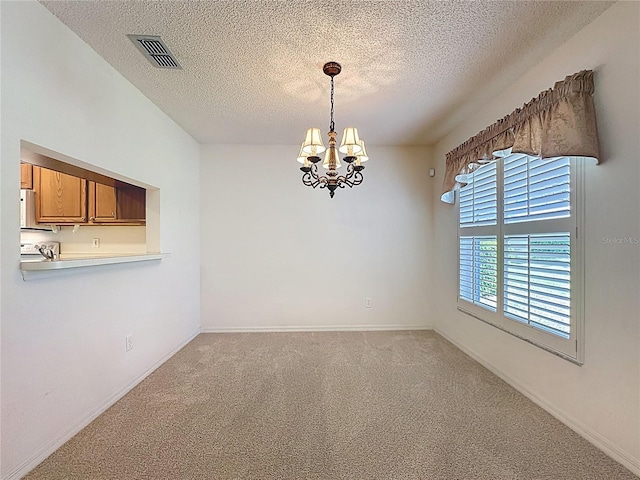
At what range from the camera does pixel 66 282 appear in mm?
2006

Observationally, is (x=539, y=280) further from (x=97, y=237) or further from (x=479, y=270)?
(x=97, y=237)

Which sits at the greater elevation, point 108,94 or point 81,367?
point 108,94

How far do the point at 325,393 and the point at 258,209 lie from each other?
103 inches

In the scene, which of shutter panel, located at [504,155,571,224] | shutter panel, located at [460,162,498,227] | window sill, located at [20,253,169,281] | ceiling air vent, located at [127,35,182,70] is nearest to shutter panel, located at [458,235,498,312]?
shutter panel, located at [460,162,498,227]

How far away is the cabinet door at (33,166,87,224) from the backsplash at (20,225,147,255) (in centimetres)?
27

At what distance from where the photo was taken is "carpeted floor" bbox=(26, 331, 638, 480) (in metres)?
1.74

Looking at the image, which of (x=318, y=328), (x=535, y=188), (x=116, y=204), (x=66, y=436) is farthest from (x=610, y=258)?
(x=116, y=204)

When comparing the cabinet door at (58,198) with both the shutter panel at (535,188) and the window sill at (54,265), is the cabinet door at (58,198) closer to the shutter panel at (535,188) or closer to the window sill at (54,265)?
the window sill at (54,265)

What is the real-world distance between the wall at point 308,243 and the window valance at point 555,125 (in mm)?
1801

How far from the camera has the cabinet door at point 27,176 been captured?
3.35 metres

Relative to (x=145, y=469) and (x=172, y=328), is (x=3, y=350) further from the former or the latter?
(x=172, y=328)

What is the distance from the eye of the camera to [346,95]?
2.85 meters

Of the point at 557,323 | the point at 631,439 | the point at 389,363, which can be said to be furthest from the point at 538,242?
the point at 389,363

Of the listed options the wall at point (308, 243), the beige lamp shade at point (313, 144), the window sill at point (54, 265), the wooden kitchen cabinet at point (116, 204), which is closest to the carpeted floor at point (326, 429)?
the window sill at point (54, 265)
